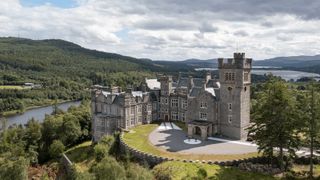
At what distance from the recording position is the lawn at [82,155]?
196 feet

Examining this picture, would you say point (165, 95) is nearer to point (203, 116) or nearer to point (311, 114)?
point (203, 116)

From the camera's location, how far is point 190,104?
67250 millimetres

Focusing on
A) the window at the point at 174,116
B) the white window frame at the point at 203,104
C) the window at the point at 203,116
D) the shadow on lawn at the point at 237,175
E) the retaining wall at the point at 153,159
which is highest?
the white window frame at the point at 203,104

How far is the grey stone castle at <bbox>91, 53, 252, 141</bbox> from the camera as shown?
61500mm

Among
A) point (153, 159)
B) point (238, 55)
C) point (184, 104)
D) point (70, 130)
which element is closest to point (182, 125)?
point (184, 104)

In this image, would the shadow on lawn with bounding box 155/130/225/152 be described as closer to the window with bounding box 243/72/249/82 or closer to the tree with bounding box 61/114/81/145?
the window with bounding box 243/72/249/82

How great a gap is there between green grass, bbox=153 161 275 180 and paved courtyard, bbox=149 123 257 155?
19.4 ft

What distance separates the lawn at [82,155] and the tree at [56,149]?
1.44 meters

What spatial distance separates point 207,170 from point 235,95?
64.9 ft

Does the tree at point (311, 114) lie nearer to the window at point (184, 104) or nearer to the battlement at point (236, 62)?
the battlement at point (236, 62)

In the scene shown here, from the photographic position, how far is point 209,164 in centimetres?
4803

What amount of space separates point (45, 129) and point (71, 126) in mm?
6482

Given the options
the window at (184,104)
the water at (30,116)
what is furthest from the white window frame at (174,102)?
the water at (30,116)

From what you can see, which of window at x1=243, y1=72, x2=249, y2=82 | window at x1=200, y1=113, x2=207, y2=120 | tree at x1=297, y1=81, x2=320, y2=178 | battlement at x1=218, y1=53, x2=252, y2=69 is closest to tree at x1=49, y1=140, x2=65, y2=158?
window at x1=200, y1=113, x2=207, y2=120
